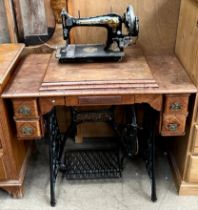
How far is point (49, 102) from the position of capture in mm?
1445

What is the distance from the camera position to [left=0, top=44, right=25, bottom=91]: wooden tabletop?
4.80ft

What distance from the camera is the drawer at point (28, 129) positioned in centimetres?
149

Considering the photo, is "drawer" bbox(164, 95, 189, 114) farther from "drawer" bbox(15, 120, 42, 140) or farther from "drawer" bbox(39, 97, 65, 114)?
"drawer" bbox(15, 120, 42, 140)

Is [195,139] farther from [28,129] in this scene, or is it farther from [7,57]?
[7,57]

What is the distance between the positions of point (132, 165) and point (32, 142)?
714 mm

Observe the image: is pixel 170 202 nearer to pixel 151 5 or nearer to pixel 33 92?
pixel 33 92

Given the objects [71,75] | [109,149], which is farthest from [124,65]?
[109,149]

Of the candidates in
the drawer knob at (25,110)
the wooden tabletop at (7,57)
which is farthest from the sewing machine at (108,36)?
the drawer knob at (25,110)

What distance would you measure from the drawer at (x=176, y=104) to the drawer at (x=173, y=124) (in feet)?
0.09

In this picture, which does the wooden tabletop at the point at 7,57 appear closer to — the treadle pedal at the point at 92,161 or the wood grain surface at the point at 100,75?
the wood grain surface at the point at 100,75

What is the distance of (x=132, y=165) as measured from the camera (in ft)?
6.59

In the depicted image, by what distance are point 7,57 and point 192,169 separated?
3.90 feet

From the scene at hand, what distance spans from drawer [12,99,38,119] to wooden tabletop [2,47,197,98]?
43mm

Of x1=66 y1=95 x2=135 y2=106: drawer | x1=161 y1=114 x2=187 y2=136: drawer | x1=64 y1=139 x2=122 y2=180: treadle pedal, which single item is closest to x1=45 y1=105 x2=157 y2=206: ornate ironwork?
x1=64 y1=139 x2=122 y2=180: treadle pedal
